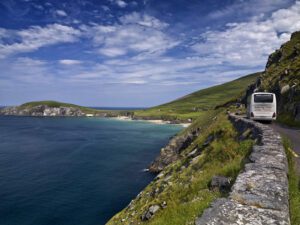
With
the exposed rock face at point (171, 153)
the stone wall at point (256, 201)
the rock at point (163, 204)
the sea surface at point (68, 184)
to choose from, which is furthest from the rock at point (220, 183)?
the exposed rock face at point (171, 153)

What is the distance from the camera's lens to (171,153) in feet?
201

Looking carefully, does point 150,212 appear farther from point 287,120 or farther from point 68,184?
point 68,184

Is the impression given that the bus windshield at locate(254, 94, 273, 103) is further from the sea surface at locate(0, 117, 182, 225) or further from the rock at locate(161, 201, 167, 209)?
the sea surface at locate(0, 117, 182, 225)

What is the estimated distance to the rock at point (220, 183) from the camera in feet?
38.0

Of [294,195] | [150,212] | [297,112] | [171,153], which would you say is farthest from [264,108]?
[171,153]

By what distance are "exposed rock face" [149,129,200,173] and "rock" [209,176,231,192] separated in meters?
42.1

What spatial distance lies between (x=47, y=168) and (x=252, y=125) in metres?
54.6

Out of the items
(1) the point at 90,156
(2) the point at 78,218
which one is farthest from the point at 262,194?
(1) the point at 90,156

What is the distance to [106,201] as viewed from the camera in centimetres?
4194

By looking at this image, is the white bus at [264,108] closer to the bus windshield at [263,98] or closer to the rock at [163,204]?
the bus windshield at [263,98]

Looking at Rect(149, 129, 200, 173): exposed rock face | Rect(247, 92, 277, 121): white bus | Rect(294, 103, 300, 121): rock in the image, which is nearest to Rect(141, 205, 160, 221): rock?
Rect(247, 92, 277, 121): white bus

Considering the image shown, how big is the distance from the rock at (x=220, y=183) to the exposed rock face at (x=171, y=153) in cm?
4211

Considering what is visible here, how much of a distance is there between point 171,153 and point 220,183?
163 ft

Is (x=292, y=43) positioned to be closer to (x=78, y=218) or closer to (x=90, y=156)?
(x=90, y=156)
